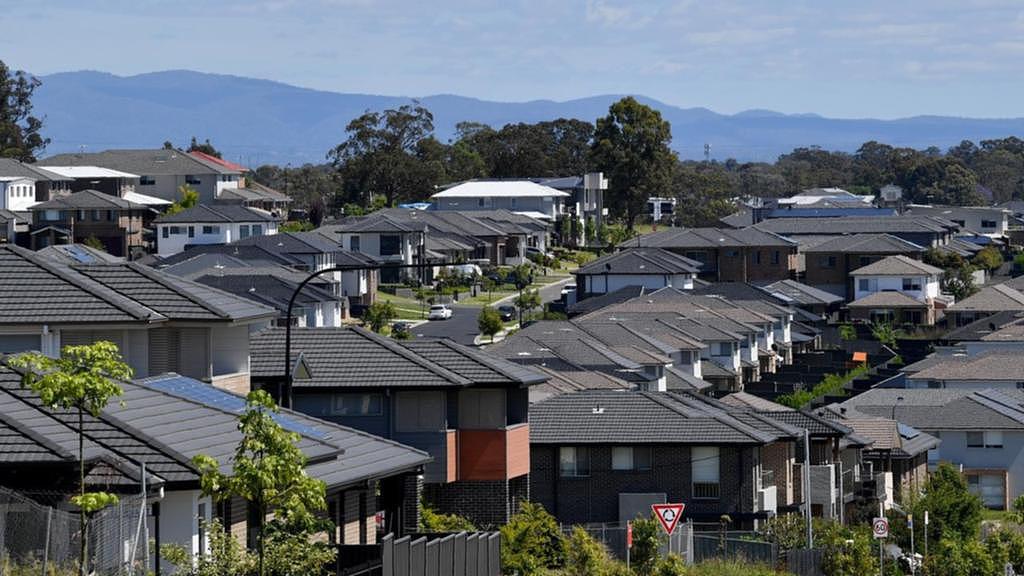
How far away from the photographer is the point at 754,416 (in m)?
54.1

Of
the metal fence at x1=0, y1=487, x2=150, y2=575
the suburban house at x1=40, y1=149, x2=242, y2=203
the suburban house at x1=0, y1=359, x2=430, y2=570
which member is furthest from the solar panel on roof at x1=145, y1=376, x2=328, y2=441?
the suburban house at x1=40, y1=149, x2=242, y2=203

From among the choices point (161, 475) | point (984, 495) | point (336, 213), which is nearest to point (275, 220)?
point (336, 213)

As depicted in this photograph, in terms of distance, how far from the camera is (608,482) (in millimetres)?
48500

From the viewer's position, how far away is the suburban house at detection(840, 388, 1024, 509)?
73812 millimetres

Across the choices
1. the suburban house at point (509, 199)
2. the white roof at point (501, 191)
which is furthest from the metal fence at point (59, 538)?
the white roof at point (501, 191)

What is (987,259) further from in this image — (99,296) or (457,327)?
(99,296)

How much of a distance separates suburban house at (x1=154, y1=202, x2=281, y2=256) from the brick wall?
64.4 m

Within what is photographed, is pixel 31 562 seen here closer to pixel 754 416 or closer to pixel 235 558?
pixel 235 558

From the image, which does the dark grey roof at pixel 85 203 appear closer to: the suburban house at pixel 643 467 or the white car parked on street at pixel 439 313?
the white car parked on street at pixel 439 313

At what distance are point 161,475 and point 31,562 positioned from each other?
110 inches

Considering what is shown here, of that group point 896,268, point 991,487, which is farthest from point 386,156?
point 991,487

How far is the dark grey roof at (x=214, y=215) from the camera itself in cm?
11319

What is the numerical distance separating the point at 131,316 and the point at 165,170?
10863cm

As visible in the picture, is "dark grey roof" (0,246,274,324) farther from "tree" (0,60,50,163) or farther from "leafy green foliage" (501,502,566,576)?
"tree" (0,60,50,163)
